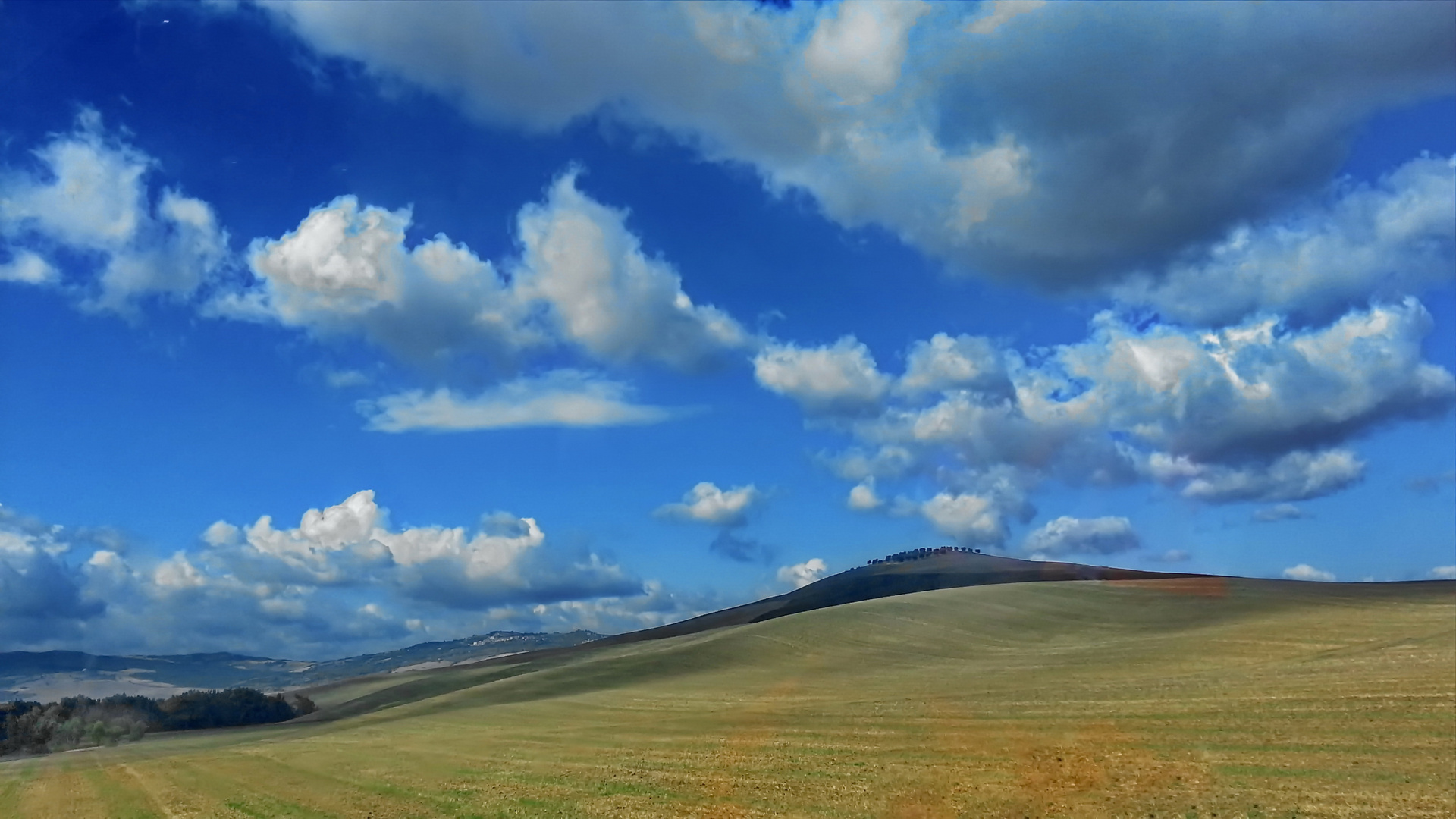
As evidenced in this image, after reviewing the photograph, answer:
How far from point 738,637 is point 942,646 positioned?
22.6m

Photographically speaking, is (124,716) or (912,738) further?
(124,716)

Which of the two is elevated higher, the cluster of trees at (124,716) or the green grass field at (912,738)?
the green grass field at (912,738)

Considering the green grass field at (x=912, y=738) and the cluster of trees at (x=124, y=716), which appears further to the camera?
the cluster of trees at (x=124, y=716)

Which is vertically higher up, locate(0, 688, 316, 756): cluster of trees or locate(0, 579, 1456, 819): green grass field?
locate(0, 579, 1456, 819): green grass field

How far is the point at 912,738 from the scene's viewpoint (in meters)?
39.2

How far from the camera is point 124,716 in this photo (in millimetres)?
94250

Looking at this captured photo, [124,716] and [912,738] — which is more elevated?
[912,738]

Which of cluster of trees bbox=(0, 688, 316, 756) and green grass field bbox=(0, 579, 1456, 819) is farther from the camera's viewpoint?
cluster of trees bbox=(0, 688, 316, 756)

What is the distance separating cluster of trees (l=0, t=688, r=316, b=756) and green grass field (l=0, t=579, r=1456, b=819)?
43.5 ft

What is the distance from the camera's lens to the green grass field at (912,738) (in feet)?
95.9

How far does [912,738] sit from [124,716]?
9325 cm

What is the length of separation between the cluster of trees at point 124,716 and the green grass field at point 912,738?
13.3 m

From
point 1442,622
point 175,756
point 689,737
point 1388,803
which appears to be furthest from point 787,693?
point 1442,622

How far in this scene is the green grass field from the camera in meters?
29.2
